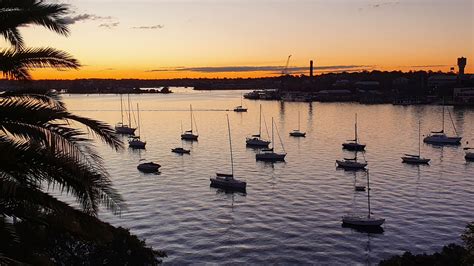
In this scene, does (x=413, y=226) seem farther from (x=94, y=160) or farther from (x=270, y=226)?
(x=94, y=160)

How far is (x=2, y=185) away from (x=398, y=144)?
384ft

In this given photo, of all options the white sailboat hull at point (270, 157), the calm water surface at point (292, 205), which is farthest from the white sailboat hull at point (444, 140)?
the white sailboat hull at point (270, 157)

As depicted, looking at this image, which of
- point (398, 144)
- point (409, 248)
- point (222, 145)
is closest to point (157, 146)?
point (222, 145)

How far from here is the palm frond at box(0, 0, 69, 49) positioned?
9548 millimetres

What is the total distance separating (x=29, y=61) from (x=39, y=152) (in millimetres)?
2293

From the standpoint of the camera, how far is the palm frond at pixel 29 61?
32.0ft

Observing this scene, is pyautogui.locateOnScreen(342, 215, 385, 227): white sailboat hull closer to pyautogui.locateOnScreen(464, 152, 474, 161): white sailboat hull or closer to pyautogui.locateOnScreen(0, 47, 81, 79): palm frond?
pyautogui.locateOnScreen(0, 47, 81, 79): palm frond

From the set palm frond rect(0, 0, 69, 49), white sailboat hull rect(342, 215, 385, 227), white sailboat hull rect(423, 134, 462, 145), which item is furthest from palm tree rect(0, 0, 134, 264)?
white sailboat hull rect(423, 134, 462, 145)

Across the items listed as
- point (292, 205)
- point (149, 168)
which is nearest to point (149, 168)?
point (149, 168)

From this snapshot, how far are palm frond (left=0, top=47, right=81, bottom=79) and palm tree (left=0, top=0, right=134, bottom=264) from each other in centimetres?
2

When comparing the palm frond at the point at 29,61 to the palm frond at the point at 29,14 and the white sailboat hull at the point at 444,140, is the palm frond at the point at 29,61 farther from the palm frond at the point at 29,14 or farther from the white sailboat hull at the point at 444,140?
the white sailboat hull at the point at 444,140

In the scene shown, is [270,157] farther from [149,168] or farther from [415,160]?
[415,160]

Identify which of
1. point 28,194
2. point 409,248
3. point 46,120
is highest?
point 46,120

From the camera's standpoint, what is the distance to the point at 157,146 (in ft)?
394
